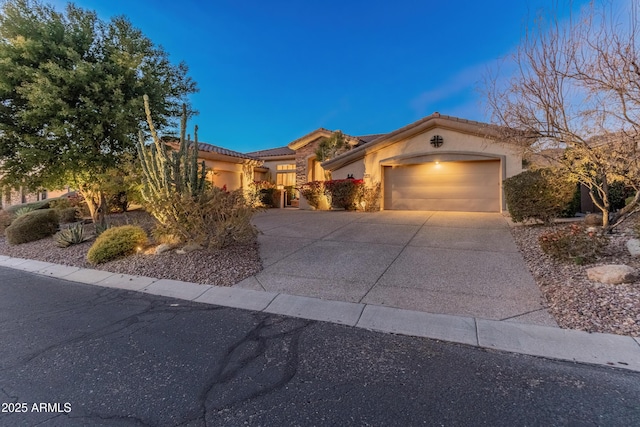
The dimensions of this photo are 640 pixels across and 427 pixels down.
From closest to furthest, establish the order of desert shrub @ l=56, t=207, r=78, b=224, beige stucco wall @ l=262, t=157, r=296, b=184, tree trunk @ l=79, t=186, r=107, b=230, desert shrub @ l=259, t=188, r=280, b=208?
tree trunk @ l=79, t=186, r=107, b=230 < desert shrub @ l=56, t=207, r=78, b=224 < desert shrub @ l=259, t=188, r=280, b=208 < beige stucco wall @ l=262, t=157, r=296, b=184

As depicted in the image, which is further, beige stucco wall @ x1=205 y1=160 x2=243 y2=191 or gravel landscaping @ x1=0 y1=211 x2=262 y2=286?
beige stucco wall @ x1=205 y1=160 x2=243 y2=191

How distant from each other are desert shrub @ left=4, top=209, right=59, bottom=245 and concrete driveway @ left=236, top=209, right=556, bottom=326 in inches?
284

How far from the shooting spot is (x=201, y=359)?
2.92 m

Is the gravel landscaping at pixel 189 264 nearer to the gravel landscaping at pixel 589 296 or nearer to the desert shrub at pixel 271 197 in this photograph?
the gravel landscaping at pixel 589 296

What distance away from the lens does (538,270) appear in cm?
515

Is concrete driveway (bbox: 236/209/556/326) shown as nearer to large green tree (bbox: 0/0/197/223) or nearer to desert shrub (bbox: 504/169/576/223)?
desert shrub (bbox: 504/169/576/223)

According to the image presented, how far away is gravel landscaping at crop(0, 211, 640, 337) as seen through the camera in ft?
11.5

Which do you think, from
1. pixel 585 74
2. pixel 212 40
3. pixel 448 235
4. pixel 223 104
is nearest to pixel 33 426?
pixel 448 235

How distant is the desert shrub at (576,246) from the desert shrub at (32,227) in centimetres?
1382

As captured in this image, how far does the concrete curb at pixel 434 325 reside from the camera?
292cm

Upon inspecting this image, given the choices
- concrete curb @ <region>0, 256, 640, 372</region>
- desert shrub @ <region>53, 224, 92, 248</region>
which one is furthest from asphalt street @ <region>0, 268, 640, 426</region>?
desert shrub @ <region>53, 224, 92, 248</region>

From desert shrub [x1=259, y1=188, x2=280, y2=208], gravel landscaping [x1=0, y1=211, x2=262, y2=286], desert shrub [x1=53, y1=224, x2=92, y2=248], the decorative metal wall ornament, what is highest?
the decorative metal wall ornament

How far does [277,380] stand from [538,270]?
484 centimetres

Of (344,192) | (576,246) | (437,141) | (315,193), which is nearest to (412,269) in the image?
(576,246)
